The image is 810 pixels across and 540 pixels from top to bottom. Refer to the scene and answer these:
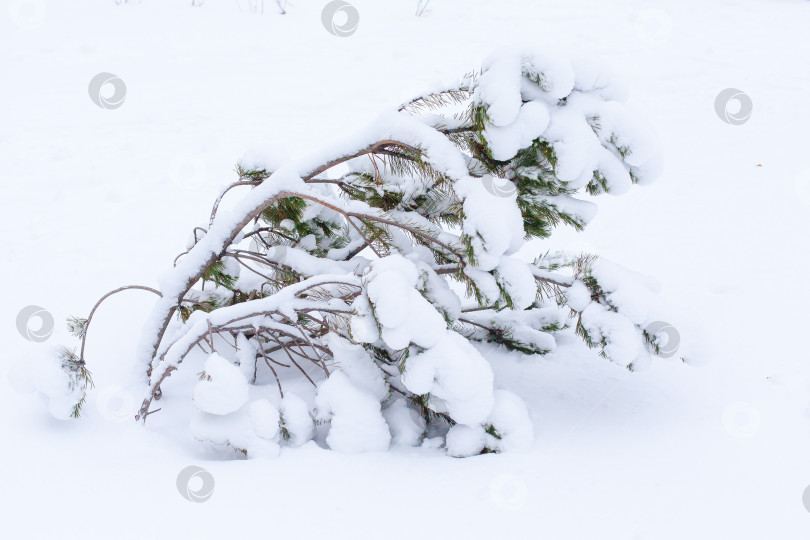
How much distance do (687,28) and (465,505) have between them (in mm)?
8576

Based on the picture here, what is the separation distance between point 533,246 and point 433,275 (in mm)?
2173

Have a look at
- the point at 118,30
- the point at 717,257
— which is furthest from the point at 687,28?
the point at 118,30

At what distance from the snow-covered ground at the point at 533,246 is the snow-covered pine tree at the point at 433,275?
0.53 ft

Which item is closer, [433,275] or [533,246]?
[433,275]

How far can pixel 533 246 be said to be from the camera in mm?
4629

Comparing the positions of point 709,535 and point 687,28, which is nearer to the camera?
point 709,535

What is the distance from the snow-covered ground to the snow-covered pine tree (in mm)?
162

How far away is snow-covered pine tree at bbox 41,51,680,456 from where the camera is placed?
7.65ft

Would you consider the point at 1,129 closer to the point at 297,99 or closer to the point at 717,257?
the point at 297,99

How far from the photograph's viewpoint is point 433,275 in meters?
2.61

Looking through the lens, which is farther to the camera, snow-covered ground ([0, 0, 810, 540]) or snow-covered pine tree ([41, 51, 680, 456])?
snow-covered pine tree ([41, 51, 680, 456])

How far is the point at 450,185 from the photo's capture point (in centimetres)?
246

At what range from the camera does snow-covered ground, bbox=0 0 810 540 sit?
215 cm

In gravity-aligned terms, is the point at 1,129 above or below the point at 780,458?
above
